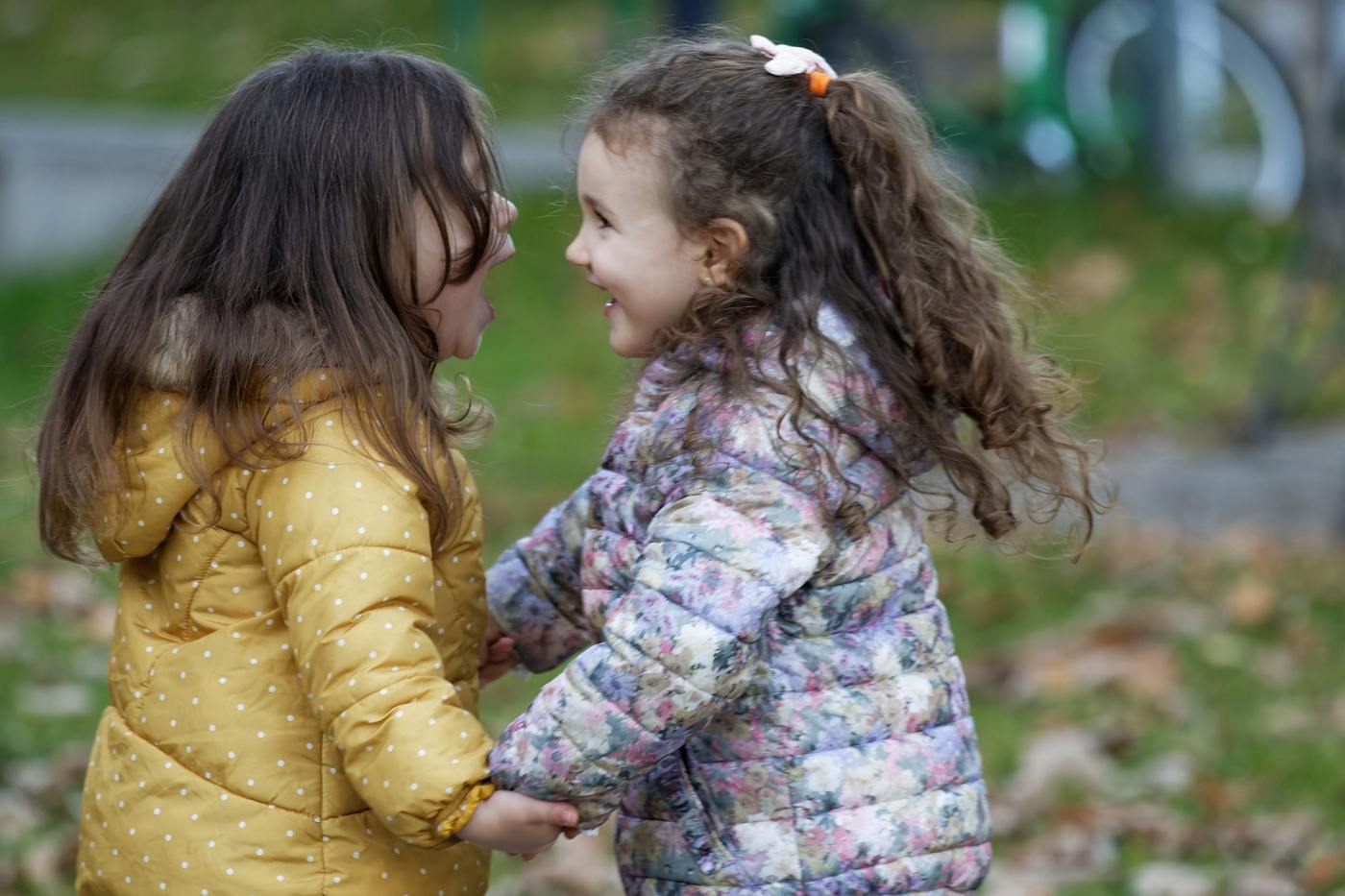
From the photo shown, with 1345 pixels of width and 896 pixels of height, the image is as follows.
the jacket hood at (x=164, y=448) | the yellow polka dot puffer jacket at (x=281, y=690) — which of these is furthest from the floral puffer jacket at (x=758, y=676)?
the jacket hood at (x=164, y=448)

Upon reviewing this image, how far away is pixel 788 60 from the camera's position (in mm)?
2152

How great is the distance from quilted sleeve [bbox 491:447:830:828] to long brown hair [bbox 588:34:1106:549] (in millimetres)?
110

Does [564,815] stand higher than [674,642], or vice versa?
[674,642]

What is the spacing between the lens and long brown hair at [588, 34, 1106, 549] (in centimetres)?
210

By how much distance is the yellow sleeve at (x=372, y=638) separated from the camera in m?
1.97

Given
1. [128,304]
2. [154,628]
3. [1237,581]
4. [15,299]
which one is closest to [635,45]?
[128,304]

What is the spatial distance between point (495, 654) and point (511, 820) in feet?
1.73

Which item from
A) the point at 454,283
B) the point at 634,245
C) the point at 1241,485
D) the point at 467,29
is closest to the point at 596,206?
the point at 634,245

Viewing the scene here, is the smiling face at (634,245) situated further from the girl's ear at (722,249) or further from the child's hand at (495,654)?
the child's hand at (495,654)

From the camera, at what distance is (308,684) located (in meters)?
2.02

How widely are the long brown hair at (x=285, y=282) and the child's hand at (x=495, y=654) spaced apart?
1.08ft

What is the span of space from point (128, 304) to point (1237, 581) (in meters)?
3.67

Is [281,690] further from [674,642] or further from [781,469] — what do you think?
[781,469]

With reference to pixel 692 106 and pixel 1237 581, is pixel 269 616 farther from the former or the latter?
pixel 1237 581
